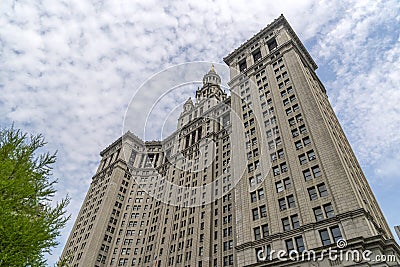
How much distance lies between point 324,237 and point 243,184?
1652 cm

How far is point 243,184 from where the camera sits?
146 feet

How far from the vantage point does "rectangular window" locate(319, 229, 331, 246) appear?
29266mm

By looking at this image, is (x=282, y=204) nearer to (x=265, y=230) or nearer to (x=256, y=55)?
(x=265, y=230)

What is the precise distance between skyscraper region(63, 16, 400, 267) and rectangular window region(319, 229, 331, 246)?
11 centimetres

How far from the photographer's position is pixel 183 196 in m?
71.5

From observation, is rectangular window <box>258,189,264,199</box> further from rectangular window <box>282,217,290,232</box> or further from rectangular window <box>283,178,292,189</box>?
rectangular window <box>282,217,290,232</box>

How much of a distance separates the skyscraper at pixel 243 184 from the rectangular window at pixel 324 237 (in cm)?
11

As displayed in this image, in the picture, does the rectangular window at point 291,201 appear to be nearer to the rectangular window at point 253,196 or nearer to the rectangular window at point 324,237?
the rectangular window at point 324,237

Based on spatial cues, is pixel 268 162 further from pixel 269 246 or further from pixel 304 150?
pixel 269 246

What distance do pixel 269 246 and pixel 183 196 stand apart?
1579 inches

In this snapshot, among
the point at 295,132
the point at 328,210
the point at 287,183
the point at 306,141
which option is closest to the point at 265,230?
the point at 287,183

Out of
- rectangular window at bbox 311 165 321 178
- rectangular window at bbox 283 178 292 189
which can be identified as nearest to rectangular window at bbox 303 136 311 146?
rectangular window at bbox 311 165 321 178

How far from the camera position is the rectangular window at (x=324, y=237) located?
2927 cm

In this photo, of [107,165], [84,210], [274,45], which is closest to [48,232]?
[274,45]
